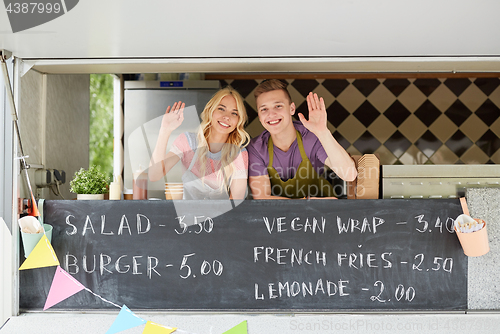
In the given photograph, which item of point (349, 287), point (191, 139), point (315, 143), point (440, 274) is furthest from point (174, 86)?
point (440, 274)

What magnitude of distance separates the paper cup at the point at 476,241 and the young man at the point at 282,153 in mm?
749

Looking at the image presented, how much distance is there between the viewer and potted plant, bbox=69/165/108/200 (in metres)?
1.90

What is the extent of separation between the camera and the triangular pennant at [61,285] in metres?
1.83

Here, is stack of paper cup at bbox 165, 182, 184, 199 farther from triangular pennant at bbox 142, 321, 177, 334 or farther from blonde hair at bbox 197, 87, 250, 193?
triangular pennant at bbox 142, 321, 177, 334

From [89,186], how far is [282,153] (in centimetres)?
109

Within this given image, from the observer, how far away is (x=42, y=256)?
1767 millimetres

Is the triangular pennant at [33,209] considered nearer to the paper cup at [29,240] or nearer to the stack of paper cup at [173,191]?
the paper cup at [29,240]

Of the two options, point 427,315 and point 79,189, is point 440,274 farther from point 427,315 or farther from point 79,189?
point 79,189

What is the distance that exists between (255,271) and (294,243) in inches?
9.8

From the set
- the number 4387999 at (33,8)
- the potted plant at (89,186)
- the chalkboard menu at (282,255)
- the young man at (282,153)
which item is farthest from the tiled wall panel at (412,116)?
the number 4387999 at (33,8)

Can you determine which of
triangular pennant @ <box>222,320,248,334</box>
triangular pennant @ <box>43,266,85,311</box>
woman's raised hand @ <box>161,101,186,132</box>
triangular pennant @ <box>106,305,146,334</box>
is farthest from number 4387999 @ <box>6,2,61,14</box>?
triangular pennant @ <box>222,320,248,334</box>

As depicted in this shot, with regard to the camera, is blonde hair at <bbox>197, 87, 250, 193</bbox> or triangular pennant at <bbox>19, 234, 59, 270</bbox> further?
blonde hair at <bbox>197, 87, 250, 193</bbox>

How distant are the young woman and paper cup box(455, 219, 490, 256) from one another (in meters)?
1.14

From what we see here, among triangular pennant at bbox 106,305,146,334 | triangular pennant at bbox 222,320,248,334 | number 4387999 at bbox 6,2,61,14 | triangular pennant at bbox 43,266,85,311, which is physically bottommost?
triangular pennant at bbox 222,320,248,334
